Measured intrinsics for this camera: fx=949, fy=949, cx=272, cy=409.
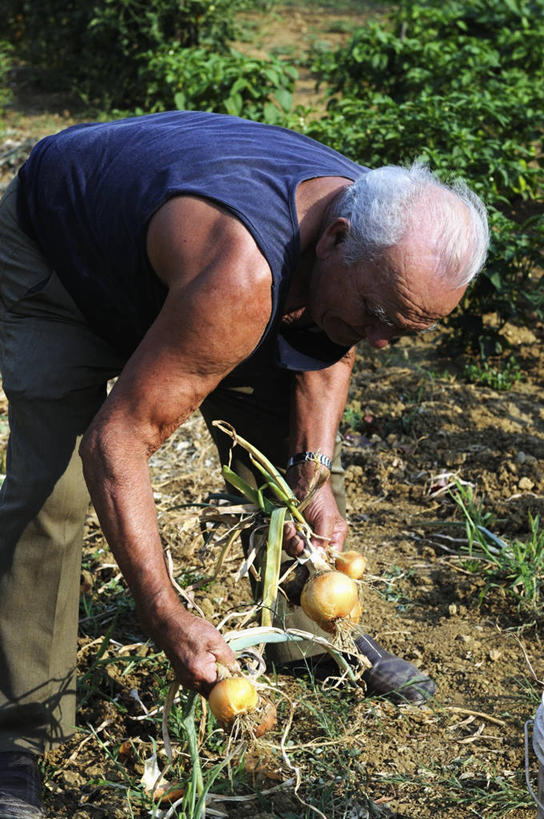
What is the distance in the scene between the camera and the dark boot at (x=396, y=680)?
2.62 meters

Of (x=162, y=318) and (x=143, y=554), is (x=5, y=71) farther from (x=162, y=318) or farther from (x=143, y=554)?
(x=143, y=554)

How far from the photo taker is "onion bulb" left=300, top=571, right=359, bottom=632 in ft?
6.95

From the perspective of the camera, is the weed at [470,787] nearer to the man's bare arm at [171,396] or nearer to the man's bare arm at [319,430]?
the man's bare arm at [319,430]

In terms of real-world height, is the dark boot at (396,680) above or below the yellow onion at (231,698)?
below

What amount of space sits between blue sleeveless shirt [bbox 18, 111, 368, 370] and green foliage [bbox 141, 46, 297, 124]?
2.89 metres

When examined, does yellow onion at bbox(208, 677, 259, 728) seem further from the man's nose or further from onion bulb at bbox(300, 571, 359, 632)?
the man's nose

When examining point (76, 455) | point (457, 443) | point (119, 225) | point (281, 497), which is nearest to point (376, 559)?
point (457, 443)

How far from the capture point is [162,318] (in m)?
1.84

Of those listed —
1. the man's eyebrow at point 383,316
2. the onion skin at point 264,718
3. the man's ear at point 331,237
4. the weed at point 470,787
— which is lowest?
the weed at point 470,787

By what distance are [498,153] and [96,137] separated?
281 centimetres

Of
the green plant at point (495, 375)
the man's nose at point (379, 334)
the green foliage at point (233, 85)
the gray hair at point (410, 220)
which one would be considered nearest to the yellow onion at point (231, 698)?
the man's nose at point (379, 334)

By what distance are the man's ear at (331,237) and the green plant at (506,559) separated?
124 cm

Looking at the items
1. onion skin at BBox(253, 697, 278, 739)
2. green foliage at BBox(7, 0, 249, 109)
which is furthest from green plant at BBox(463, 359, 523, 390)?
green foliage at BBox(7, 0, 249, 109)

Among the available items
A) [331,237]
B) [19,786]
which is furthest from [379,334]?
[19,786]
